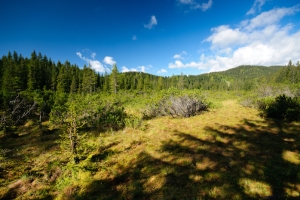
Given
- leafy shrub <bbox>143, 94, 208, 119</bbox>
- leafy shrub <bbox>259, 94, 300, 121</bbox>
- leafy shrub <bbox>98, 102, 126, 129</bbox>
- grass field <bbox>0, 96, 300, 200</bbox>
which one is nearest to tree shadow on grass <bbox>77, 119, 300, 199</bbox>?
grass field <bbox>0, 96, 300, 200</bbox>

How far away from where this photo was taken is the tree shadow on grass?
16.0 ft

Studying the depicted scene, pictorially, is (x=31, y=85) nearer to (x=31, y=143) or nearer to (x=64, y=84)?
(x=64, y=84)

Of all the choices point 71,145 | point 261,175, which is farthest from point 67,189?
point 261,175

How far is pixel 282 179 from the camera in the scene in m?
5.18

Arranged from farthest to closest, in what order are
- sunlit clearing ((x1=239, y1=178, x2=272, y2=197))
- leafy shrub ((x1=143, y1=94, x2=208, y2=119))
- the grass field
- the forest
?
leafy shrub ((x1=143, y1=94, x2=208, y2=119)) < the forest < the grass field < sunlit clearing ((x1=239, y1=178, x2=272, y2=197))

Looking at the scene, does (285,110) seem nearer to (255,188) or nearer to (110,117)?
(255,188)

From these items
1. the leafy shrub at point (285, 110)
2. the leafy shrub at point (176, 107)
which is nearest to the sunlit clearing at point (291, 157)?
the leafy shrub at point (285, 110)

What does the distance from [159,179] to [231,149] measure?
4456mm

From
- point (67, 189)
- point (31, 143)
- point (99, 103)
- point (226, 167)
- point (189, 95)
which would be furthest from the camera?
point (189, 95)

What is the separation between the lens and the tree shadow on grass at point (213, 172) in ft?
16.0

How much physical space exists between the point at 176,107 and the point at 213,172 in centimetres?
1096

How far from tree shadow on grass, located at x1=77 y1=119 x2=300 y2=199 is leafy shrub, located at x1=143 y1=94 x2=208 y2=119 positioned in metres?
7.41

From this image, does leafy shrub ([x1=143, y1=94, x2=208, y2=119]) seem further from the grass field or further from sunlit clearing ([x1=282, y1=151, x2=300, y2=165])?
sunlit clearing ([x1=282, y1=151, x2=300, y2=165])

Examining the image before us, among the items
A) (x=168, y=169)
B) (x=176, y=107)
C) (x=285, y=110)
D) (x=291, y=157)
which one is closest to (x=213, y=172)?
(x=168, y=169)
